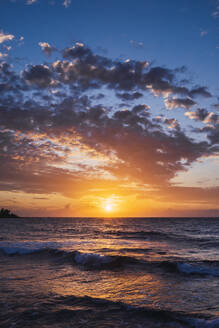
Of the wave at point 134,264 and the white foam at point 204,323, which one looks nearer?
the white foam at point 204,323

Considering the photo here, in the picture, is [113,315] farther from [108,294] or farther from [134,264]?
[134,264]

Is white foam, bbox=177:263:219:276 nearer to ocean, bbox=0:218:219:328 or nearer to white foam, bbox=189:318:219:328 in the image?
ocean, bbox=0:218:219:328

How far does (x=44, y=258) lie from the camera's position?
17.1 metres

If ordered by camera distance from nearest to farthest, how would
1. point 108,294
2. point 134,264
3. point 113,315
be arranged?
point 113,315 < point 108,294 < point 134,264

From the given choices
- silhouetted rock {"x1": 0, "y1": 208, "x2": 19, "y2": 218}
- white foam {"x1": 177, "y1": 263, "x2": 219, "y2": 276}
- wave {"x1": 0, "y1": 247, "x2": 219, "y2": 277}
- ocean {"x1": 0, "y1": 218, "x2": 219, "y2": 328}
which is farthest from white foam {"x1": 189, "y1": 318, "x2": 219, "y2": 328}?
silhouetted rock {"x1": 0, "y1": 208, "x2": 19, "y2": 218}

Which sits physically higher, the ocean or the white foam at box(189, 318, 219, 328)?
the white foam at box(189, 318, 219, 328)

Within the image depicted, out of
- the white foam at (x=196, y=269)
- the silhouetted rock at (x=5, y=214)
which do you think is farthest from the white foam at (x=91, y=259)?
the silhouetted rock at (x=5, y=214)

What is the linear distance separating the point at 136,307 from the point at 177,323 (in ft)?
5.20

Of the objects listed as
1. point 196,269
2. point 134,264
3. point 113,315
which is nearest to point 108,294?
point 113,315

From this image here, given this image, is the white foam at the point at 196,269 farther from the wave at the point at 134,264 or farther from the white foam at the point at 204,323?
the white foam at the point at 204,323

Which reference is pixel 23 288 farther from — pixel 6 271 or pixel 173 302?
pixel 173 302

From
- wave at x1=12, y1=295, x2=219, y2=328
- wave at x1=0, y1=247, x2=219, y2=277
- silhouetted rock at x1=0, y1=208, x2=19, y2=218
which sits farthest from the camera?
silhouetted rock at x1=0, y1=208, x2=19, y2=218

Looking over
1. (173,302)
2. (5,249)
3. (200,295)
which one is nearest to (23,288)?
(173,302)

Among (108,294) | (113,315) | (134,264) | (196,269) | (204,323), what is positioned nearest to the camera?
(204,323)
